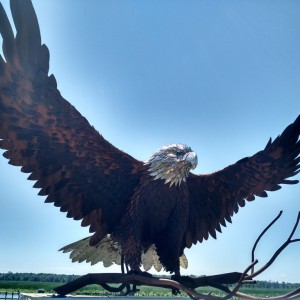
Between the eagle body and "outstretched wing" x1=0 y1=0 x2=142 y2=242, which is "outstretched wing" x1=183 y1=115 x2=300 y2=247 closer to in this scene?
the eagle body

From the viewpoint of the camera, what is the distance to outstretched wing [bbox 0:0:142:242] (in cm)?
321

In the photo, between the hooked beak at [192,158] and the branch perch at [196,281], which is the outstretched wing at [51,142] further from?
the branch perch at [196,281]

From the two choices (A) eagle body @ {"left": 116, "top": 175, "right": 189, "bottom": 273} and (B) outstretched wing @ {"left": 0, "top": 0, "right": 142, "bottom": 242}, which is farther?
(A) eagle body @ {"left": 116, "top": 175, "right": 189, "bottom": 273}

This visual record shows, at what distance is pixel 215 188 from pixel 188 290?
67.4 inches

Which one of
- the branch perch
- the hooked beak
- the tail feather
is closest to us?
the branch perch

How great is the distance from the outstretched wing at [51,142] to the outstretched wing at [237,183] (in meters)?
0.85

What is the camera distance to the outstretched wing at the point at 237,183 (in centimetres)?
404

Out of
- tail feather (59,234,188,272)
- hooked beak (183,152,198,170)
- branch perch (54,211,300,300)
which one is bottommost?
branch perch (54,211,300,300)

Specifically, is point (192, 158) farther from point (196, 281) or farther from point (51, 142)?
point (51, 142)

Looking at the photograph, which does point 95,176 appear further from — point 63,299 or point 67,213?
point 63,299

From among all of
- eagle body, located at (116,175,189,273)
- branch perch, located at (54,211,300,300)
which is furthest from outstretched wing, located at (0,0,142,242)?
branch perch, located at (54,211,300,300)

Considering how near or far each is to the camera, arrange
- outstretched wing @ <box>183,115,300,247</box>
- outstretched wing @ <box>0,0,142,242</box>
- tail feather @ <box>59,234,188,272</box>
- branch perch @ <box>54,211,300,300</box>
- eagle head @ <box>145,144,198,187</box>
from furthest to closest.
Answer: tail feather @ <box>59,234,188,272</box>, outstretched wing @ <box>183,115,300,247</box>, eagle head @ <box>145,144,198,187</box>, outstretched wing @ <box>0,0,142,242</box>, branch perch @ <box>54,211,300,300</box>

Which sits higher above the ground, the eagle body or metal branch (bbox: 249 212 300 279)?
the eagle body

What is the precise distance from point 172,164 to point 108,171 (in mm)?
647
